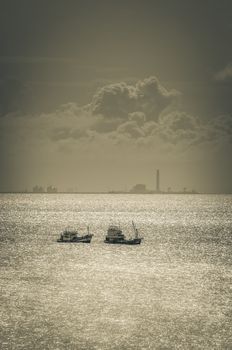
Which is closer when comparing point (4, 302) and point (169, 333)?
point (169, 333)

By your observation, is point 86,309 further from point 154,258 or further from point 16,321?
point 154,258

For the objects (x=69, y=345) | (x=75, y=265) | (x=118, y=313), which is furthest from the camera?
(x=75, y=265)

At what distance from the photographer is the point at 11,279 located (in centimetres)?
14025

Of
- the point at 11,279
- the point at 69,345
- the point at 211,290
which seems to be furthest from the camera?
the point at 11,279

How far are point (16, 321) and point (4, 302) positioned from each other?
1419 cm

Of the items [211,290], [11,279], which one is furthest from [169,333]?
[11,279]

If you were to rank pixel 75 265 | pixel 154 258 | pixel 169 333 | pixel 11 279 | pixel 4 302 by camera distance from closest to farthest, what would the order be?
pixel 169 333
pixel 4 302
pixel 11 279
pixel 75 265
pixel 154 258

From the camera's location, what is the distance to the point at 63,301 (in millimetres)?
116125

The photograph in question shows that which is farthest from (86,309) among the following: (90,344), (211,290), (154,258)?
(154,258)

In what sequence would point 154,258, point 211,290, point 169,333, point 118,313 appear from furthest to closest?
point 154,258 → point 211,290 → point 118,313 → point 169,333

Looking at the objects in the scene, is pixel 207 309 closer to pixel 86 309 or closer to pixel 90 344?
pixel 86 309

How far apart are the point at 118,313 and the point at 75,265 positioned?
212ft

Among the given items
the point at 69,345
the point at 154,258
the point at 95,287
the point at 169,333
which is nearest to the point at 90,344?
the point at 69,345

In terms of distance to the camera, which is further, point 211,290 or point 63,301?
point 211,290
